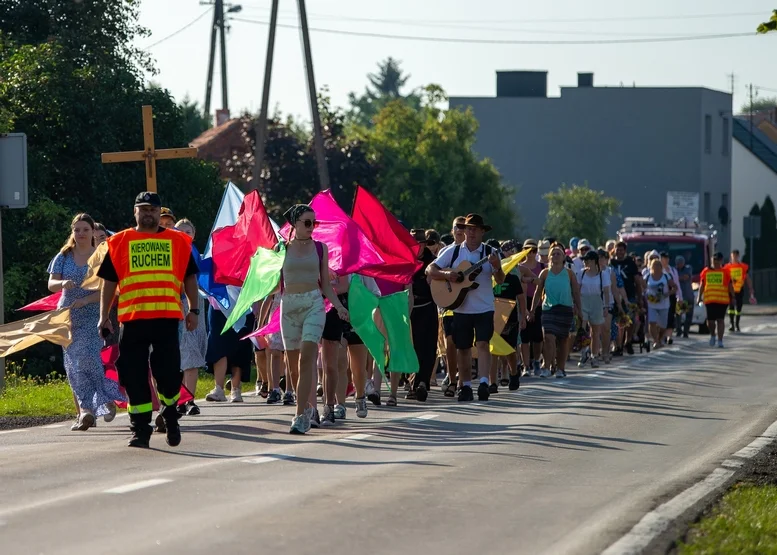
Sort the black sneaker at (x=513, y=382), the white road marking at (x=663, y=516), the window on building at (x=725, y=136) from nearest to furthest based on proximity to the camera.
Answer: the white road marking at (x=663, y=516)
the black sneaker at (x=513, y=382)
the window on building at (x=725, y=136)

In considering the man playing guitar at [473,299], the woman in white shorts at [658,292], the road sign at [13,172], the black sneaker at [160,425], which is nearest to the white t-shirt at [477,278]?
the man playing guitar at [473,299]

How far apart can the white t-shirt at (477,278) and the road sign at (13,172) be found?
15.2 feet

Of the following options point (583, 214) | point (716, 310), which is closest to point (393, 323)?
point (716, 310)

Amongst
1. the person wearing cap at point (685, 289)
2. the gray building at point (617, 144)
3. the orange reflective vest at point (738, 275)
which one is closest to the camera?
A: the person wearing cap at point (685, 289)

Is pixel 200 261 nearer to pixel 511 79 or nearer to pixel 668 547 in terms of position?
pixel 668 547

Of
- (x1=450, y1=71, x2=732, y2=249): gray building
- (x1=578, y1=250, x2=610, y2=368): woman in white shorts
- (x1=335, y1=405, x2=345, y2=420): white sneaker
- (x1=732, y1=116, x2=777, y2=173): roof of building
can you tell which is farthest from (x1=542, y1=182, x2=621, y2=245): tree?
(x1=335, y1=405, x2=345, y2=420): white sneaker

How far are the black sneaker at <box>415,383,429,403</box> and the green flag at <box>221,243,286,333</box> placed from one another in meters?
3.33

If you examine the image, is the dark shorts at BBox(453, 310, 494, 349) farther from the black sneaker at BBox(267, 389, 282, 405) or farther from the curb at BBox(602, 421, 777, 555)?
the curb at BBox(602, 421, 777, 555)

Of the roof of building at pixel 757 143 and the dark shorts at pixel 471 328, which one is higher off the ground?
the roof of building at pixel 757 143

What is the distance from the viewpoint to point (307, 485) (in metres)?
9.60

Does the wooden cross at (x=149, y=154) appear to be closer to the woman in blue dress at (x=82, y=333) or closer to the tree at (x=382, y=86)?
the woman in blue dress at (x=82, y=333)

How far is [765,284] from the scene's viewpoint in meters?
66.9

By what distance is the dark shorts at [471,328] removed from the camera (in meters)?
16.8

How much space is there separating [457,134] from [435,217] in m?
3.11
